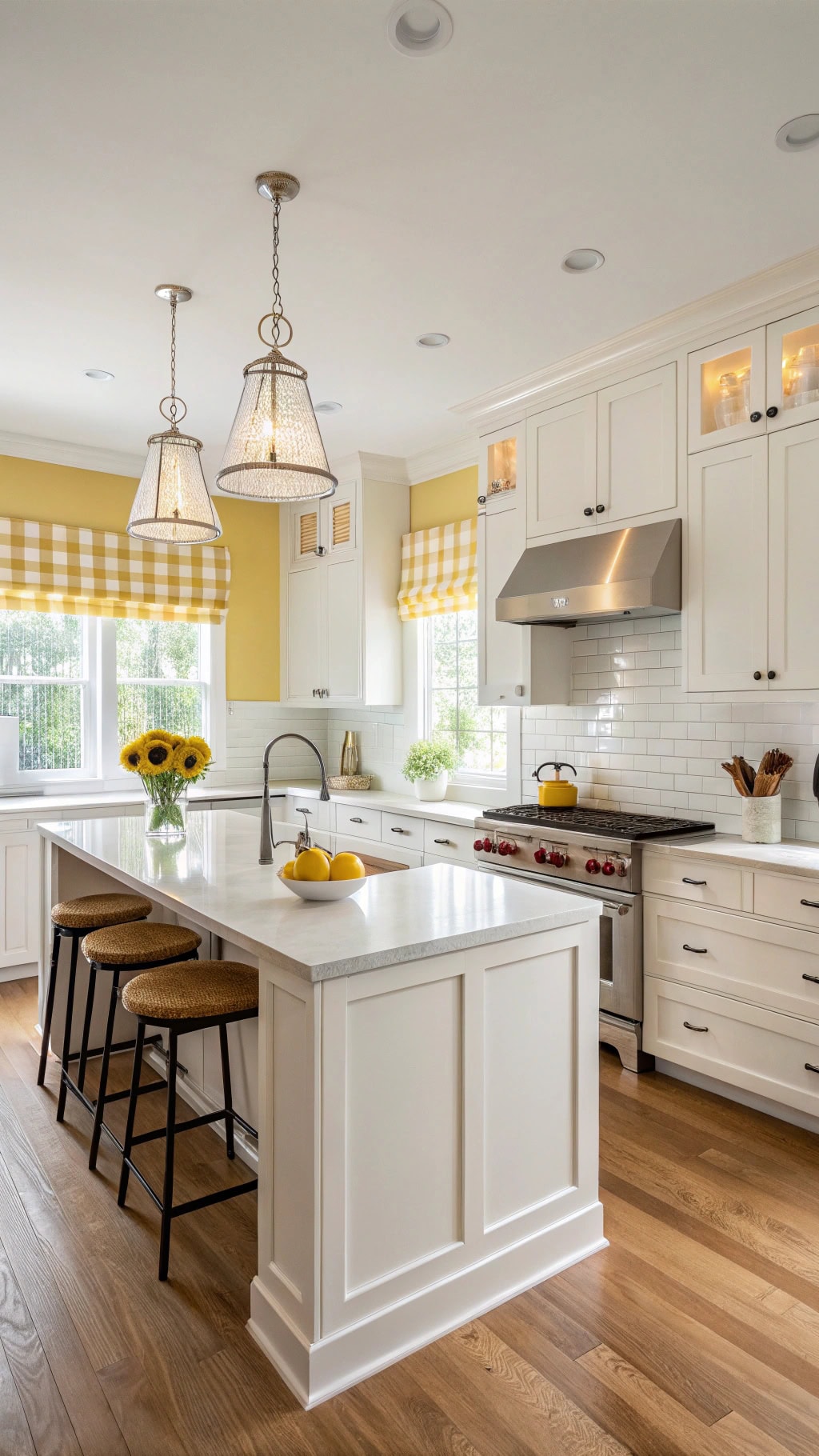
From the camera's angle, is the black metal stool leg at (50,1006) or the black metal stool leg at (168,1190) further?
the black metal stool leg at (50,1006)

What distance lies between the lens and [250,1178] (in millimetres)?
2580

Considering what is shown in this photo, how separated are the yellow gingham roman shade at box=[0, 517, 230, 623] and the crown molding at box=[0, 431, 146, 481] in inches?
14.8

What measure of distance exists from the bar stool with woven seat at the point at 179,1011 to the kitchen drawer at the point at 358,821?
2.29m

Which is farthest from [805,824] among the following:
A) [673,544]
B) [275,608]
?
[275,608]

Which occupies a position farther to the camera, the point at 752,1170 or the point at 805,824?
the point at 805,824

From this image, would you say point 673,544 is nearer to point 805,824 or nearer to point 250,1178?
point 805,824

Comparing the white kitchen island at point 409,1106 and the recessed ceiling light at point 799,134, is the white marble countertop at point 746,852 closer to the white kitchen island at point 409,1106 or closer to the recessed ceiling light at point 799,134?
the white kitchen island at point 409,1106

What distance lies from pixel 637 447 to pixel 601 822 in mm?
1529

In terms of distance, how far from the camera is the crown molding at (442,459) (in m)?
4.80

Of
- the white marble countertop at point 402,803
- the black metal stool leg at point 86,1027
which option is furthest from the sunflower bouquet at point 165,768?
the white marble countertop at point 402,803

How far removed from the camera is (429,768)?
4.83 metres

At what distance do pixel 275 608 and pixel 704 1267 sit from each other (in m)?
4.63

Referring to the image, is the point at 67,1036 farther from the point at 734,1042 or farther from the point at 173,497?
the point at 734,1042

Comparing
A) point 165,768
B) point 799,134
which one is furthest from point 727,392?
point 165,768
